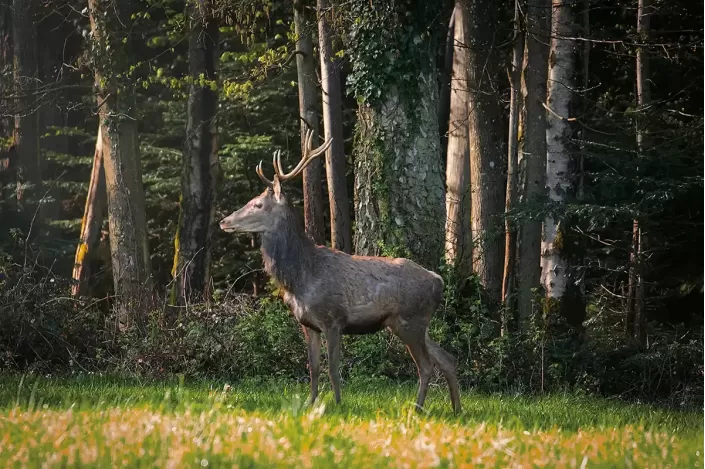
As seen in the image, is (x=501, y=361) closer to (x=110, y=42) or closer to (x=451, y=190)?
(x=451, y=190)

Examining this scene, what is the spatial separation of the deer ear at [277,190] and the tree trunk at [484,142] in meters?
8.74

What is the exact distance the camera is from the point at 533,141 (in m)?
16.0

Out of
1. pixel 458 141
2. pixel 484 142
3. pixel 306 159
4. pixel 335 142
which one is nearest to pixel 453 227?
pixel 484 142

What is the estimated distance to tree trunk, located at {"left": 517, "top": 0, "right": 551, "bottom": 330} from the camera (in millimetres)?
Result: 16016

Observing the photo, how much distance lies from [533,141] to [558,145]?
0.89 m

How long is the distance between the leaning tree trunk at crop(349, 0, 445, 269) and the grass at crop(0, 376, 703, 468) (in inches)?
192

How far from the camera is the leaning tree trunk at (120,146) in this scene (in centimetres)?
1914

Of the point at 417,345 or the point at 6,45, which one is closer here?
the point at 417,345

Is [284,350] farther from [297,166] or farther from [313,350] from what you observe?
[297,166]

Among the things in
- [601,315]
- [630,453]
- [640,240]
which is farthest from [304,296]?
[601,315]

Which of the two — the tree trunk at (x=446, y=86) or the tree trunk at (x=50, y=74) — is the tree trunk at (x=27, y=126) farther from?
the tree trunk at (x=446, y=86)

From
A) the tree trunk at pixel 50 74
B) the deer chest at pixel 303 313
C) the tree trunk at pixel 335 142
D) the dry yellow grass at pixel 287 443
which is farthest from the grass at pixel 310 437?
the tree trunk at pixel 50 74

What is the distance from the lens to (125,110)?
19.7 meters

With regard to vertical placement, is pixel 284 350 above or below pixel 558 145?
below
